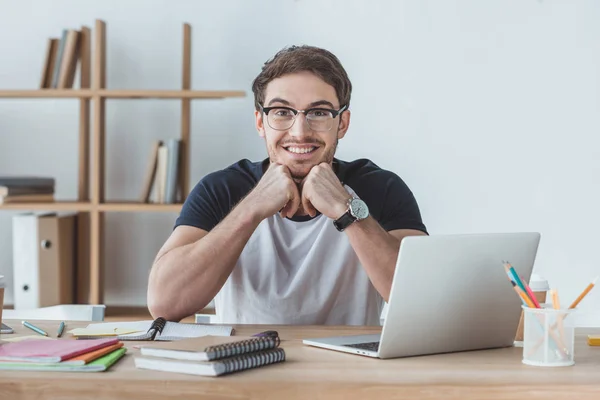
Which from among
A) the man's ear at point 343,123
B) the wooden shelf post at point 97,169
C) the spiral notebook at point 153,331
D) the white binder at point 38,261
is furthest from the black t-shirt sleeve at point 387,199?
the white binder at point 38,261

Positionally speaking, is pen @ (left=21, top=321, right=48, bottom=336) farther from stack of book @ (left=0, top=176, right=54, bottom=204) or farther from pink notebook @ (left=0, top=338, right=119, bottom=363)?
stack of book @ (left=0, top=176, right=54, bottom=204)

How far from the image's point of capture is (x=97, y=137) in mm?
3473

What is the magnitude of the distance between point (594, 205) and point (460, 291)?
242cm

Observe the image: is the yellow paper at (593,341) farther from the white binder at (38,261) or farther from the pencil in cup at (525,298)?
the white binder at (38,261)

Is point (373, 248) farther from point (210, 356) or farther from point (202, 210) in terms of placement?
point (210, 356)

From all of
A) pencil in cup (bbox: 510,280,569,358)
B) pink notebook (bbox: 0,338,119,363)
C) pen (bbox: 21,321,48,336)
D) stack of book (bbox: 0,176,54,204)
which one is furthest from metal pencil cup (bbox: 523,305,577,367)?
stack of book (bbox: 0,176,54,204)

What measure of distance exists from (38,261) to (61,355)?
2303 millimetres

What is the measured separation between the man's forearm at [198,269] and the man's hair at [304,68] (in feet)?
1.27

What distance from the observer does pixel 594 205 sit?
11.9 ft

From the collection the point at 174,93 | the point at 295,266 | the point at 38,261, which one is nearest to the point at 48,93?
the point at 174,93

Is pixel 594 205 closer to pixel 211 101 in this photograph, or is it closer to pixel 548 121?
pixel 548 121

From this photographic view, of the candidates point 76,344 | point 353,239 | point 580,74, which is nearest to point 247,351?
point 76,344

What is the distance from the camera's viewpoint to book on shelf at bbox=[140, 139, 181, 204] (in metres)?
3.46

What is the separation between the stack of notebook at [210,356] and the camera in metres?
1.24
